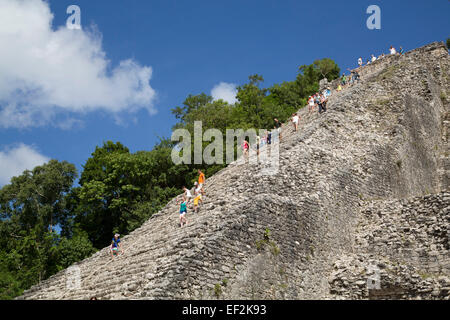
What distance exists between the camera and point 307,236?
41.9ft

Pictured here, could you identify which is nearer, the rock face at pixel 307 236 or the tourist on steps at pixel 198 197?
the rock face at pixel 307 236

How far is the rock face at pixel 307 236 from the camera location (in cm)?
1077

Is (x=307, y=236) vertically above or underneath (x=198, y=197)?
underneath

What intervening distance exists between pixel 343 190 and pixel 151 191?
16.8 metres

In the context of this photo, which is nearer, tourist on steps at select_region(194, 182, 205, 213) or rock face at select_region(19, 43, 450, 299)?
rock face at select_region(19, 43, 450, 299)

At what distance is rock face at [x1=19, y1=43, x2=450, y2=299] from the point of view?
10773mm

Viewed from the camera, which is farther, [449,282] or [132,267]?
[132,267]

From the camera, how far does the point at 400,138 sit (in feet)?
61.4

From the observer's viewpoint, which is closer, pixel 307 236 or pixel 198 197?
pixel 307 236
